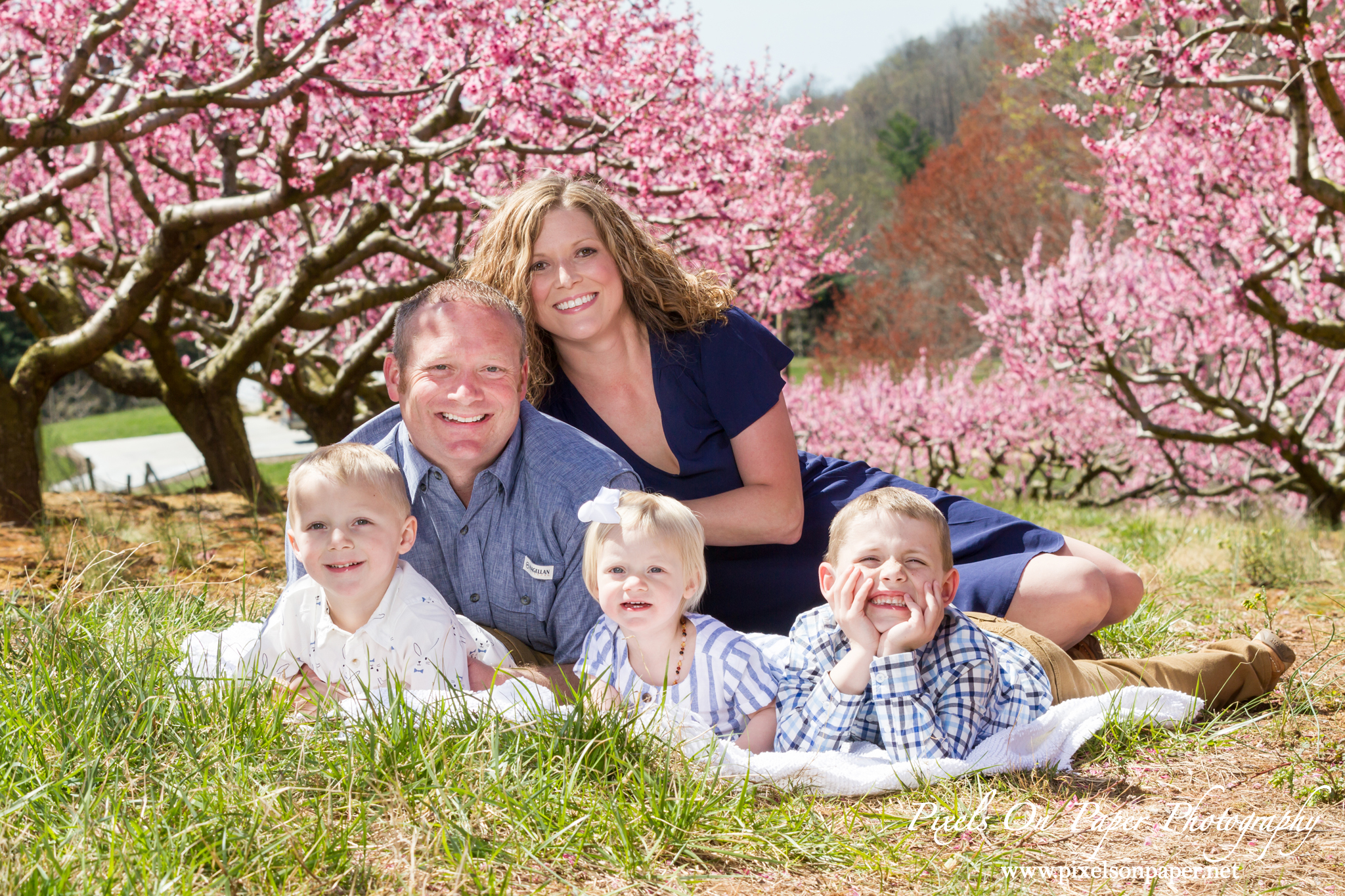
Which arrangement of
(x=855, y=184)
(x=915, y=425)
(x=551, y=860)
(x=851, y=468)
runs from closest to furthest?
(x=551, y=860) < (x=851, y=468) < (x=915, y=425) < (x=855, y=184)

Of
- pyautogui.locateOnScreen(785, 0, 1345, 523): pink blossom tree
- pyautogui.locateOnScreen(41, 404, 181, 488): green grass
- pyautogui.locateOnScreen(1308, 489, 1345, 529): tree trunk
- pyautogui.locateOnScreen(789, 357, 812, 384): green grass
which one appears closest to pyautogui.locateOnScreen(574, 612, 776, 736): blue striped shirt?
pyautogui.locateOnScreen(785, 0, 1345, 523): pink blossom tree

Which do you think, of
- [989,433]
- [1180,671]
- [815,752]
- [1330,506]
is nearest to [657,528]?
[815,752]

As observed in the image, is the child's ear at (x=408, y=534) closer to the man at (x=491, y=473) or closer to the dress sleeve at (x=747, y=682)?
the man at (x=491, y=473)

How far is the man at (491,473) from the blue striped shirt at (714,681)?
0.21 metres

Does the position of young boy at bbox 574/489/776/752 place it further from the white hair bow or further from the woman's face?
the woman's face

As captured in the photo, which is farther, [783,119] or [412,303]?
[783,119]

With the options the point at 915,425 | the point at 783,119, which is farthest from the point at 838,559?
the point at 915,425

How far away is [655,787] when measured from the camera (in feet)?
6.19

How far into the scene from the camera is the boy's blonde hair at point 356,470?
2.31 m

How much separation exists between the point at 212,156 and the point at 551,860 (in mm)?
8103

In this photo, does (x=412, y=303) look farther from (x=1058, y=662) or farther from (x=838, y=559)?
(x=1058, y=662)

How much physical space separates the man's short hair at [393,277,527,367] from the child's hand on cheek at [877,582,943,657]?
117 cm

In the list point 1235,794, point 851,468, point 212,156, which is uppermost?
point 212,156

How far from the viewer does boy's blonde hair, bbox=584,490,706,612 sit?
2248 millimetres
